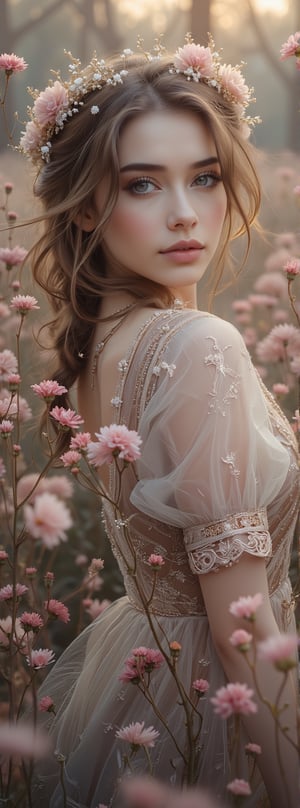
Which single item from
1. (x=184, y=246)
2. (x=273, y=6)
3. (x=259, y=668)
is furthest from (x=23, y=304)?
(x=273, y=6)

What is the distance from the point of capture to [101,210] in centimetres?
171

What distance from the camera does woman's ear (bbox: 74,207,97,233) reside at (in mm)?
1754

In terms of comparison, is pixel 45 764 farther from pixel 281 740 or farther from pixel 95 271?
pixel 95 271

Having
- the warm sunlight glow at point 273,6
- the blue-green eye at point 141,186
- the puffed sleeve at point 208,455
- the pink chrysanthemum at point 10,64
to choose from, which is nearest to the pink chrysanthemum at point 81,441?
the puffed sleeve at point 208,455

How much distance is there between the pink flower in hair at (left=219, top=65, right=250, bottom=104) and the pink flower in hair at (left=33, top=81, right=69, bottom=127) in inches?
12.8

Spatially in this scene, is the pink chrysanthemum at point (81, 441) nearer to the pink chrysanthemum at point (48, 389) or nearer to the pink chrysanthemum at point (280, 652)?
the pink chrysanthemum at point (48, 389)

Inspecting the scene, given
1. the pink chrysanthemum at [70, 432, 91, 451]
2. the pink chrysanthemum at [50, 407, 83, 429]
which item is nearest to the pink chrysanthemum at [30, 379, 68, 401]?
the pink chrysanthemum at [50, 407, 83, 429]

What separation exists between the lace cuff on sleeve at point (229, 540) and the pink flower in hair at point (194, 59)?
911mm

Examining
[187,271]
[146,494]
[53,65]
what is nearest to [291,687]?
[146,494]

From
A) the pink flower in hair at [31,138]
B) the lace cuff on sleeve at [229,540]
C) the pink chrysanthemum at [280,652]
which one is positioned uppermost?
the pink flower in hair at [31,138]

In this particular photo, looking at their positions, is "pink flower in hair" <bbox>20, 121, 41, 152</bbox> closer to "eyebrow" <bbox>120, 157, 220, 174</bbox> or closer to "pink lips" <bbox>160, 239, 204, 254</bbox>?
"eyebrow" <bbox>120, 157, 220, 174</bbox>

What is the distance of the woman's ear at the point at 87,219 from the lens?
1.75 meters

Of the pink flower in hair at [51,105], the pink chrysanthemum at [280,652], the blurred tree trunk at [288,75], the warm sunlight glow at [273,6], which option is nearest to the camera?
the pink chrysanthemum at [280,652]

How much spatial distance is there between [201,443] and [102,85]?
812 mm
